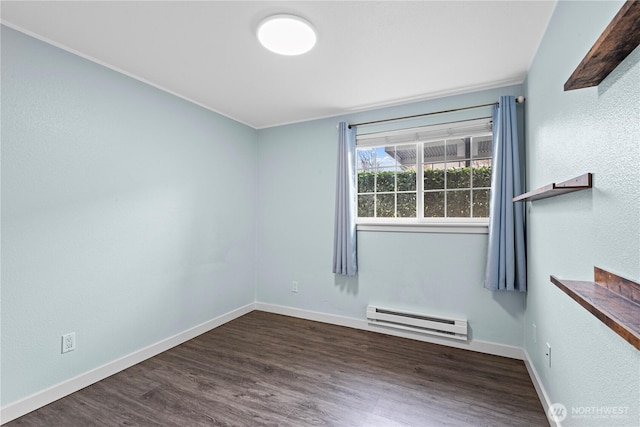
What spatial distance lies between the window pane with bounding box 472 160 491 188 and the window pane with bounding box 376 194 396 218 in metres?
0.81

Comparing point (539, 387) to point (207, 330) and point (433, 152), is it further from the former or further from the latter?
point (207, 330)

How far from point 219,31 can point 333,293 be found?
273cm

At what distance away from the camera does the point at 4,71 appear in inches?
69.8

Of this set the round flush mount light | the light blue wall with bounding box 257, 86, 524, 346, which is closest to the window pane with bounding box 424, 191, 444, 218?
the light blue wall with bounding box 257, 86, 524, 346

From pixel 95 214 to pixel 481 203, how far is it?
3.30 m

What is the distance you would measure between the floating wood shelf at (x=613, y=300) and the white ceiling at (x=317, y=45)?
1.55 metres

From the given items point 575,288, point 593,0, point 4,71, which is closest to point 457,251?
point 575,288

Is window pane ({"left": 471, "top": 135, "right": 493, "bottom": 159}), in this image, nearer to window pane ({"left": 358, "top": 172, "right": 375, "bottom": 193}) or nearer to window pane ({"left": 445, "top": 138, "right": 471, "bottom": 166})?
window pane ({"left": 445, "top": 138, "right": 471, "bottom": 166})

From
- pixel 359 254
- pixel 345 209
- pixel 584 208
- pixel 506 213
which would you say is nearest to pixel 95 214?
pixel 345 209

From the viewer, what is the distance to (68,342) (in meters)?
2.05

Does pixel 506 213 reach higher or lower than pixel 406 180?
lower

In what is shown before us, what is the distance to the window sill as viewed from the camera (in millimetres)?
2727

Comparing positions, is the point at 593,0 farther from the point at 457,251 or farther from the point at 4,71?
the point at 4,71

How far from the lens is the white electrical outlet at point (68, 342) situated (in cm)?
203
